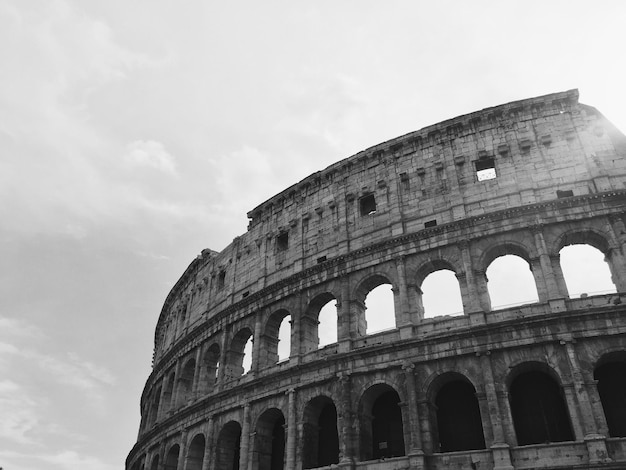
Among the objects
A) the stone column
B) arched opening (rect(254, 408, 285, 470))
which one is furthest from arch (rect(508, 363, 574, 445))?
arched opening (rect(254, 408, 285, 470))

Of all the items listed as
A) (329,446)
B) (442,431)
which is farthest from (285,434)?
(442,431)

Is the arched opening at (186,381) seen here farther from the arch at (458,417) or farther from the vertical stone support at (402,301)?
the arch at (458,417)

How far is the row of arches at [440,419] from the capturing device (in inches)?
643

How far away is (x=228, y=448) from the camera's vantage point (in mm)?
23094

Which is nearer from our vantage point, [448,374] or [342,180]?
[448,374]

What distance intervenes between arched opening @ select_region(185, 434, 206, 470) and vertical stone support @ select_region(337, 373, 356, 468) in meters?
8.85

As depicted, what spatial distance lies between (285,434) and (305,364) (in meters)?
2.80

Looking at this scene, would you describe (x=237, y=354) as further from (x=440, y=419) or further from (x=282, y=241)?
(x=440, y=419)

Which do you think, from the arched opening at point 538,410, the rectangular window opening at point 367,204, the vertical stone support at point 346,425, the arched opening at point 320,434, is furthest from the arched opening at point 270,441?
the rectangular window opening at point 367,204

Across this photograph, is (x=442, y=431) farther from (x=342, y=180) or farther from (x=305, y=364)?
(x=342, y=180)

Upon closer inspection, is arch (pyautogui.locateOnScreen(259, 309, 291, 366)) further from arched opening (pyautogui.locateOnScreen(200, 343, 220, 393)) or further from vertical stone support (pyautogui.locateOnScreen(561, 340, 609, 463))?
vertical stone support (pyautogui.locateOnScreen(561, 340, 609, 463))

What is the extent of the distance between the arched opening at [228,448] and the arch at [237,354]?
2407 mm

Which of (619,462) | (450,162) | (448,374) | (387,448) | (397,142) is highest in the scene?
(397,142)

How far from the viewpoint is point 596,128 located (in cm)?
2095
